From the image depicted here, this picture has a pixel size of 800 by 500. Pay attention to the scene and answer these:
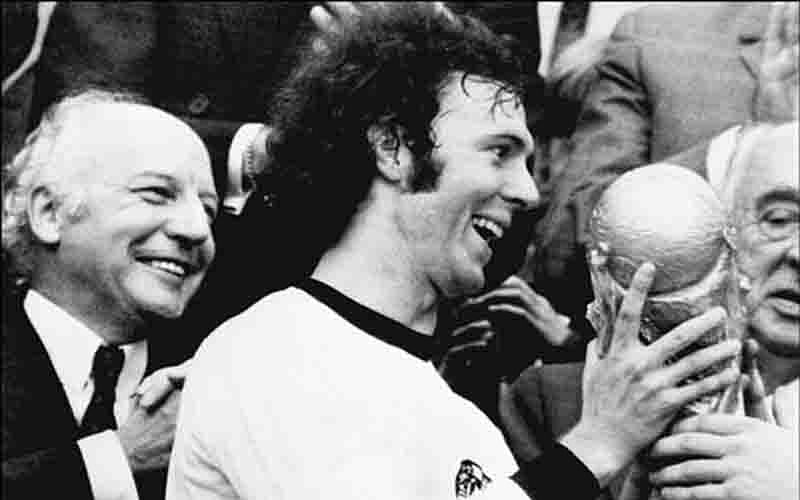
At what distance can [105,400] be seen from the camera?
11.2 ft

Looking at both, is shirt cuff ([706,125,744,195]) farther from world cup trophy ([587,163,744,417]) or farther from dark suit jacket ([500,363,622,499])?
world cup trophy ([587,163,744,417])

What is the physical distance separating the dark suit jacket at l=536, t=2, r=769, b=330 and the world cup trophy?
51.9 inches

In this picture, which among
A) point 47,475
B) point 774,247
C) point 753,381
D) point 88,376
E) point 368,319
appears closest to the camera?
point 368,319

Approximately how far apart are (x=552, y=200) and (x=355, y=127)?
1402 mm

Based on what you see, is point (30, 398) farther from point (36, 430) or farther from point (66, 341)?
point (66, 341)

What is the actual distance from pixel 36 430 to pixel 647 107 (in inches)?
82.3

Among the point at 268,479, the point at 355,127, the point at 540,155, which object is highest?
the point at 355,127

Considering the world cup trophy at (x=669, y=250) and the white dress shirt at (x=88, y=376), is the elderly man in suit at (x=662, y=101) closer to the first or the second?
the white dress shirt at (x=88, y=376)

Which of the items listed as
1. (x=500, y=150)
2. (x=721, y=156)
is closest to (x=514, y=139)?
(x=500, y=150)

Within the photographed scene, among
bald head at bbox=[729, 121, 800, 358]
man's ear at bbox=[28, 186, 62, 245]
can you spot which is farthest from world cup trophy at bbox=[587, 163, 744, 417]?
man's ear at bbox=[28, 186, 62, 245]

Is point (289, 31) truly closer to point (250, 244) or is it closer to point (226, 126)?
point (226, 126)

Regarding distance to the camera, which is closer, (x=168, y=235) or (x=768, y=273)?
(x=768, y=273)

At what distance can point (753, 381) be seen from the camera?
2811 mm

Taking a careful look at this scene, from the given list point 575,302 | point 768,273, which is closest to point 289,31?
point 575,302
